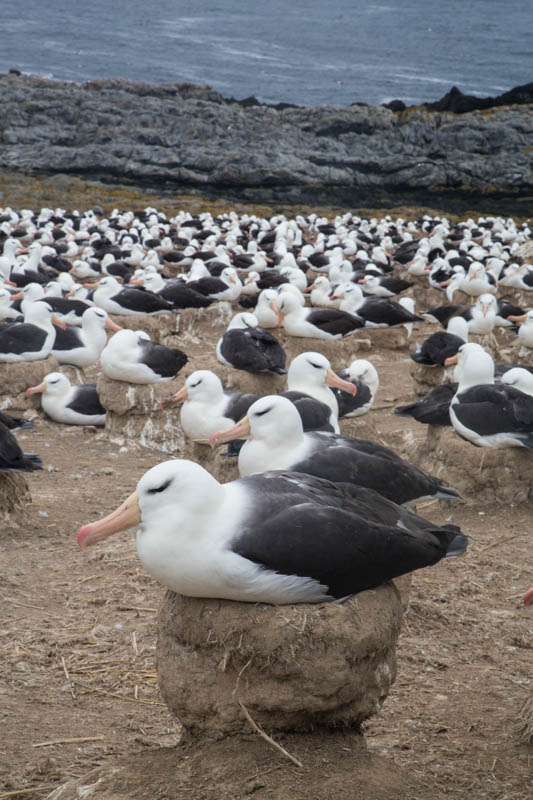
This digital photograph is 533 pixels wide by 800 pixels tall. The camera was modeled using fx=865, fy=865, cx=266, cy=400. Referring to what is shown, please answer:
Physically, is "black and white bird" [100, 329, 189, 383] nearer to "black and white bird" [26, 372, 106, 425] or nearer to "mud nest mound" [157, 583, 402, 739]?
"black and white bird" [26, 372, 106, 425]

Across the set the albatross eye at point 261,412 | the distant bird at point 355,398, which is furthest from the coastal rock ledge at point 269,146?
the albatross eye at point 261,412

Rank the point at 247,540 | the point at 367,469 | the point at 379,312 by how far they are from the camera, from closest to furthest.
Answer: the point at 247,540 → the point at 367,469 → the point at 379,312

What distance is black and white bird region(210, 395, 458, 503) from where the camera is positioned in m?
5.26

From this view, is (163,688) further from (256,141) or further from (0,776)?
(256,141)

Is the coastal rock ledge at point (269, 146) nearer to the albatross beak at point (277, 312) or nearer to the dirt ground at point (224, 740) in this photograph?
the albatross beak at point (277, 312)

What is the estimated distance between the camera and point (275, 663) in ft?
11.9

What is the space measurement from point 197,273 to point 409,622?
1498 cm

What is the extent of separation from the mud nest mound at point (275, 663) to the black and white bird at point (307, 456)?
58.4 inches

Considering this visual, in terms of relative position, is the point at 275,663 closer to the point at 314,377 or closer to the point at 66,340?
the point at 314,377

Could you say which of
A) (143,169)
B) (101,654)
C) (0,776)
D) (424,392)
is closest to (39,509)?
(101,654)

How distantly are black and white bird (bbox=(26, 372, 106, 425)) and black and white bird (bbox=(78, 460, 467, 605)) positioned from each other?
7.34m

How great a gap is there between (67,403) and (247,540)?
7.79 meters

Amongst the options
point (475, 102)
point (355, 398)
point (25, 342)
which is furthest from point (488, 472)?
point (475, 102)

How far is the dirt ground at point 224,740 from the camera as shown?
3479 millimetres
